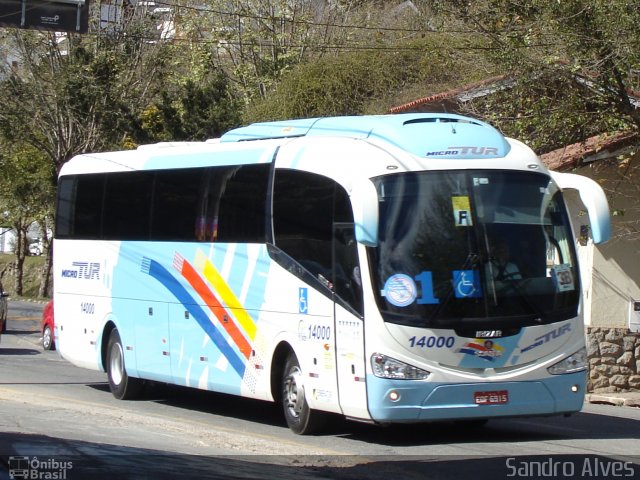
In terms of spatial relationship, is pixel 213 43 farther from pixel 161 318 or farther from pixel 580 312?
pixel 580 312

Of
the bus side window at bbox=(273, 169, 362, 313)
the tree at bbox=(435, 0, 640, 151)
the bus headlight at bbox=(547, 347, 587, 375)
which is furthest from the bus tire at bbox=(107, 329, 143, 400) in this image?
the tree at bbox=(435, 0, 640, 151)

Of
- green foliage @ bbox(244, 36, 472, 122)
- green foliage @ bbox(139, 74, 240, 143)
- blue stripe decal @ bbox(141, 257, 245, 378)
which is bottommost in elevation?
blue stripe decal @ bbox(141, 257, 245, 378)

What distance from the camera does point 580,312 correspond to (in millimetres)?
11078

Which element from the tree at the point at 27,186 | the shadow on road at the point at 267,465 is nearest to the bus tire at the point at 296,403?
the shadow on road at the point at 267,465

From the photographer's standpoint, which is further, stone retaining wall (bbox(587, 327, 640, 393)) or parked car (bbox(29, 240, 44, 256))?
parked car (bbox(29, 240, 44, 256))

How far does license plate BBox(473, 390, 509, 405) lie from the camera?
1052 cm

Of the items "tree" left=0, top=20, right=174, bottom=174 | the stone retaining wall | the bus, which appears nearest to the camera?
the bus

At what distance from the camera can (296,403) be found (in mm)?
11680

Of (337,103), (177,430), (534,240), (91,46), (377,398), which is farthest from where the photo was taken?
(91,46)

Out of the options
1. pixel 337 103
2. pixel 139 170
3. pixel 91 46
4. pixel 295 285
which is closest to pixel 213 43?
pixel 91 46

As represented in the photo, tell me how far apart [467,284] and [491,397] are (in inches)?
46.9

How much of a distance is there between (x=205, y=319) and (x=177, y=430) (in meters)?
1.96

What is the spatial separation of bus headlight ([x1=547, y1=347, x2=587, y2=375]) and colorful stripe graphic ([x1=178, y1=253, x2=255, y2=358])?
3.72 meters

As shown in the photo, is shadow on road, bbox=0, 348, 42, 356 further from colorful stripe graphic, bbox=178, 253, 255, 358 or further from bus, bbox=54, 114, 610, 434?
bus, bbox=54, 114, 610, 434
